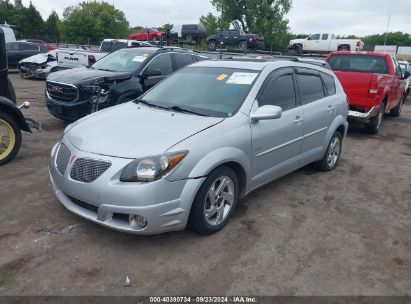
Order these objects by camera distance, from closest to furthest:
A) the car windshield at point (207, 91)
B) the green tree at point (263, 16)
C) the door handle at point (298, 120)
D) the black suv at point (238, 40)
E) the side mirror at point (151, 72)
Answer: the car windshield at point (207, 91) → the door handle at point (298, 120) → the side mirror at point (151, 72) → the black suv at point (238, 40) → the green tree at point (263, 16)

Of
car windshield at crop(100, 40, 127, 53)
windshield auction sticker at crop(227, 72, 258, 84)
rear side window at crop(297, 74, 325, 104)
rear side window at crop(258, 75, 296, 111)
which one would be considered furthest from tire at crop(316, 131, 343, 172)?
car windshield at crop(100, 40, 127, 53)

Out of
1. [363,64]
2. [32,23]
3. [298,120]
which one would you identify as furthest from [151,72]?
[32,23]

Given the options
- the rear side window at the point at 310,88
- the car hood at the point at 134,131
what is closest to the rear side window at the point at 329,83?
the rear side window at the point at 310,88

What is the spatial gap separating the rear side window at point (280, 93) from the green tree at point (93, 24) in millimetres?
44839

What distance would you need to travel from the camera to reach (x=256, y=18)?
49.2m

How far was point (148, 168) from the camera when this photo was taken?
3.29 meters

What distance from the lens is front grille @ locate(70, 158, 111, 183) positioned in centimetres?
337

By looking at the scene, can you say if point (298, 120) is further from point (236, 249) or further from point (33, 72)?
point (33, 72)

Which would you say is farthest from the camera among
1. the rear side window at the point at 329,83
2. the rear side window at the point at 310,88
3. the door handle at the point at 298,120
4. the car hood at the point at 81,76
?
the car hood at the point at 81,76

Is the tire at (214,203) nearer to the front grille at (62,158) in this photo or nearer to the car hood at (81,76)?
the front grille at (62,158)

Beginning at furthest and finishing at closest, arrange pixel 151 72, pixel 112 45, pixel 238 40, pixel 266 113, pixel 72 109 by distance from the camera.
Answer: pixel 238 40 < pixel 112 45 < pixel 151 72 < pixel 72 109 < pixel 266 113

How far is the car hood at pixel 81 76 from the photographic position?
7.50 m

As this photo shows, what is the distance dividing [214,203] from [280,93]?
169cm

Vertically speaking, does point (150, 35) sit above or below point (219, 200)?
above
